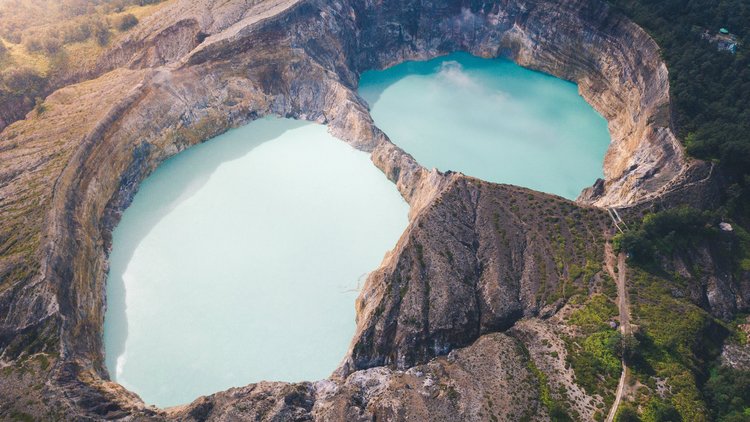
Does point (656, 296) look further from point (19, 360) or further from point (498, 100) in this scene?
point (19, 360)

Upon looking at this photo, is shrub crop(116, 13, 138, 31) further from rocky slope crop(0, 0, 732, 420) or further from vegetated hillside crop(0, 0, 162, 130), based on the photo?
rocky slope crop(0, 0, 732, 420)

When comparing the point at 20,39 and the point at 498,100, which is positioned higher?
the point at 20,39

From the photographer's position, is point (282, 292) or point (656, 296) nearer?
point (656, 296)

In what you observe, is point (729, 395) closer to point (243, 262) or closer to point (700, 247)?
point (700, 247)

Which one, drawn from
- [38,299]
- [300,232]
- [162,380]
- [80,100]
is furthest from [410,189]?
[80,100]

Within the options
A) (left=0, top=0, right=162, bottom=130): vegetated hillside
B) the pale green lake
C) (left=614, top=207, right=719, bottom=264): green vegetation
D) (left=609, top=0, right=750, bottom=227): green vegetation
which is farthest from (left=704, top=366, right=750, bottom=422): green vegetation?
(left=0, top=0, right=162, bottom=130): vegetated hillside

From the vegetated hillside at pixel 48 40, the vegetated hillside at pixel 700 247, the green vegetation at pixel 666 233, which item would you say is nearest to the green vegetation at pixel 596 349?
the vegetated hillside at pixel 700 247
